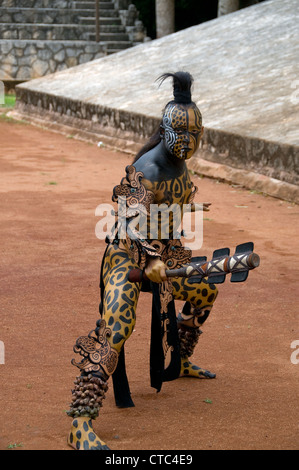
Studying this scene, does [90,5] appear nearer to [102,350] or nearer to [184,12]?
[184,12]

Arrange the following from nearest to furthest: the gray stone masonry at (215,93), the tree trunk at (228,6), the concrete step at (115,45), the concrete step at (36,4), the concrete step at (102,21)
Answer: the gray stone masonry at (215,93)
the tree trunk at (228,6)
the concrete step at (115,45)
the concrete step at (36,4)
the concrete step at (102,21)

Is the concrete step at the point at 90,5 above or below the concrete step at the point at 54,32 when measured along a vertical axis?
above

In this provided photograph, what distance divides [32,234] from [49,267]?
1.42 meters

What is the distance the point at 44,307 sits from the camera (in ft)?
21.2

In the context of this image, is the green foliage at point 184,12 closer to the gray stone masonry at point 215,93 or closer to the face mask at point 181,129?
the gray stone masonry at point 215,93

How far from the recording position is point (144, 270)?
412 cm

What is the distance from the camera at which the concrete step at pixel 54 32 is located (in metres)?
26.1

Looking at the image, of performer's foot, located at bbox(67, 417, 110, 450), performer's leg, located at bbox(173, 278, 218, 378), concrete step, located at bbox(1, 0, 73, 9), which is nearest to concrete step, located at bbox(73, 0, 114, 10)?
concrete step, located at bbox(1, 0, 73, 9)

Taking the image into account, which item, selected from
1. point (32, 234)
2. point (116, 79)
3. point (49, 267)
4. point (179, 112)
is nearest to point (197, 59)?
point (116, 79)

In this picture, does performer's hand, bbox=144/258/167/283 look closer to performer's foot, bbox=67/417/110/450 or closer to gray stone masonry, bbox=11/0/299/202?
performer's foot, bbox=67/417/110/450

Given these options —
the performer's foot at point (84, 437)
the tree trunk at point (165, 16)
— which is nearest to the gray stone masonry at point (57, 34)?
the tree trunk at point (165, 16)

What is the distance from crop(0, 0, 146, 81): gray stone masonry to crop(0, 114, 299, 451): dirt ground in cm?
1518

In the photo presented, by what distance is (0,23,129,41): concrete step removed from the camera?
26109mm
